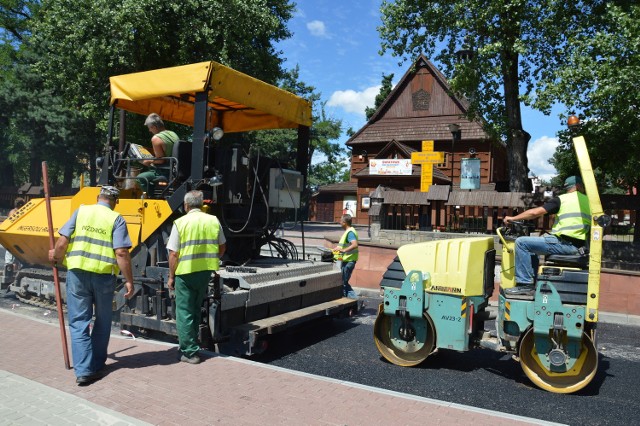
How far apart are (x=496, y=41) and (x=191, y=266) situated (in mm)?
11411

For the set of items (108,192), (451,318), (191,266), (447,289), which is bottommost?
(451,318)

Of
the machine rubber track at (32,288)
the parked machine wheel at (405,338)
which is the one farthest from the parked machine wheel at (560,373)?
the machine rubber track at (32,288)

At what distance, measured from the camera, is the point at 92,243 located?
461 cm

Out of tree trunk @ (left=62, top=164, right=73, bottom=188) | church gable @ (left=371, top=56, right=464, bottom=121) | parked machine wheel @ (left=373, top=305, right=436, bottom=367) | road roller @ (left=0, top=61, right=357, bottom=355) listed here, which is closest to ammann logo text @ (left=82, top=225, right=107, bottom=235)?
road roller @ (left=0, top=61, right=357, bottom=355)

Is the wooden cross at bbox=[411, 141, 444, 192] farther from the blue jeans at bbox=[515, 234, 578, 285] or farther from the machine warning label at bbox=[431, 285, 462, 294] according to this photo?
the machine warning label at bbox=[431, 285, 462, 294]

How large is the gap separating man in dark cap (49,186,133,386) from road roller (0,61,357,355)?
3.04 feet

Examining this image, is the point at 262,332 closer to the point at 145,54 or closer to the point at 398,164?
the point at 145,54

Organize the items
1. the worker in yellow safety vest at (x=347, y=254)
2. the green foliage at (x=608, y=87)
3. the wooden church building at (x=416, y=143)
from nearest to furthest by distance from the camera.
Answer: the worker in yellow safety vest at (x=347, y=254) < the green foliage at (x=608, y=87) < the wooden church building at (x=416, y=143)

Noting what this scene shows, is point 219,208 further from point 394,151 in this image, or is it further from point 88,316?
point 394,151

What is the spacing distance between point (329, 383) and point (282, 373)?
496mm

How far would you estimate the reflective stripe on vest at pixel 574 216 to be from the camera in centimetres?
529

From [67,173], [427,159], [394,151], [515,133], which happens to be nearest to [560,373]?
[515,133]

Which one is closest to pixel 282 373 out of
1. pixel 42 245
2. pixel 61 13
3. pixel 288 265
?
pixel 288 265

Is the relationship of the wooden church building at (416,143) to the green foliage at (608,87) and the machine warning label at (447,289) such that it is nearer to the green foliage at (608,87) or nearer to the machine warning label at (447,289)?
the green foliage at (608,87)
